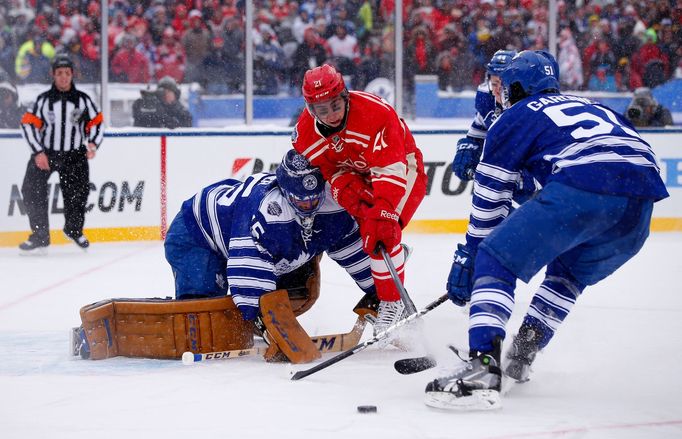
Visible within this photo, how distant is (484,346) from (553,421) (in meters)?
0.27

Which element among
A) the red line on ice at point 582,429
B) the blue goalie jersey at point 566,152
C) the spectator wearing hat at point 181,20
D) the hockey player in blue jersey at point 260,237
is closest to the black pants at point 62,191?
the spectator wearing hat at point 181,20

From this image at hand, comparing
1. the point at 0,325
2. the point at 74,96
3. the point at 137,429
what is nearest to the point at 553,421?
the point at 137,429

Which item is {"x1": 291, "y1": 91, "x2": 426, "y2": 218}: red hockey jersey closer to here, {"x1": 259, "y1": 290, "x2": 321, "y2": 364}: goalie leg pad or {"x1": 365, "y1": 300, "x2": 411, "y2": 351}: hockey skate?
{"x1": 365, "y1": 300, "x2": 411, "y2": 351}: hockey skate

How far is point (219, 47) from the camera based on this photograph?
27.0 ft

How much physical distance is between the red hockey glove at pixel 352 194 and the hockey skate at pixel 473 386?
99 centimetres

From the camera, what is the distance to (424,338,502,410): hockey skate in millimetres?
2955

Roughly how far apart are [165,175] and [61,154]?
0.84m

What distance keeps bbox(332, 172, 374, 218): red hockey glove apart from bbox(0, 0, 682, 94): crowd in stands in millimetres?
4296

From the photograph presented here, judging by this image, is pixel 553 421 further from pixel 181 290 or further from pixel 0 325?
pixel 0 325

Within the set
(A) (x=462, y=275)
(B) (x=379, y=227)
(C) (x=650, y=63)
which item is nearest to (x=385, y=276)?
(B) (x=379, y=227)

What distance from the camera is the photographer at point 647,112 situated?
8.23 metres

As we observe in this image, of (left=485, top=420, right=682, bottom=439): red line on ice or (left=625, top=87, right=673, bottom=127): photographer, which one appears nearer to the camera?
(left=485, top=420, right=682, bottom=439): red line on ice

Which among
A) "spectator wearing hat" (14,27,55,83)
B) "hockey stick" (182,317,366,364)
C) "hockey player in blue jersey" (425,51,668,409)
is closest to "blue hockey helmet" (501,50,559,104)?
"hockey player in blue jersey" (425,51,668,409)

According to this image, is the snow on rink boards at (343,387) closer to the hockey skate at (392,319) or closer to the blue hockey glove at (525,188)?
the hockey skate at (392,319)
